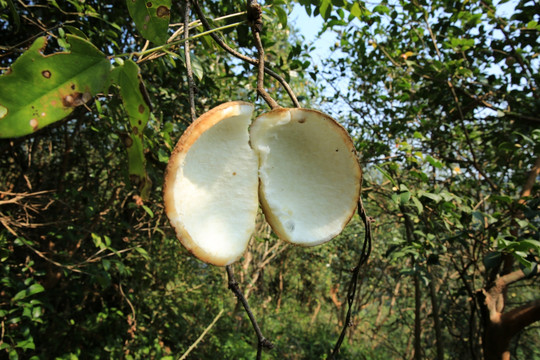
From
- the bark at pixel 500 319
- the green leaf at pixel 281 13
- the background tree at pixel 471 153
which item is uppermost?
the green leaf at pixel 281 13

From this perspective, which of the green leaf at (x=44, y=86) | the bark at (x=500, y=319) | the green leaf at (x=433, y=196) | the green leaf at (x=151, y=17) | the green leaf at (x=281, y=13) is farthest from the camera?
the bark at (x=500, y=319)

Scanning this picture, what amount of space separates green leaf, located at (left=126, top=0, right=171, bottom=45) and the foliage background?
278 millimetres

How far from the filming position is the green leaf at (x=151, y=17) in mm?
432

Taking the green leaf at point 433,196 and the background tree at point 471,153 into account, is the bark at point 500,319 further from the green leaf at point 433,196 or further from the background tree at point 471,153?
the green leaf at point 433,196

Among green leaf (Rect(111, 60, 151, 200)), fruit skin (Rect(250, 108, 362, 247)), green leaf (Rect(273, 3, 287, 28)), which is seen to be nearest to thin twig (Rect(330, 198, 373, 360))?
fruit skin (Rect(250, 108, 362, 247))

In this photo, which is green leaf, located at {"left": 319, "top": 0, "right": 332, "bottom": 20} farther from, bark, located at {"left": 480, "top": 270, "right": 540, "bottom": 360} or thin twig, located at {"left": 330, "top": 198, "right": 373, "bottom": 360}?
bark, located at {"left": 480, "top": 270, "right": 540, "bottom": 360}

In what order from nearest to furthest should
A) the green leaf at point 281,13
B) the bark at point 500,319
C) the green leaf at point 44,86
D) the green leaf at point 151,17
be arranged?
the green leaf at point 44,86
the green leaf at point 151,17
the green leaf at point 281,13
the bark at point 500,319

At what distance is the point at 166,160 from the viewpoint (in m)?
0.99

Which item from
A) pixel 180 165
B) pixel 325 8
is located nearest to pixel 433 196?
pixel 325 8

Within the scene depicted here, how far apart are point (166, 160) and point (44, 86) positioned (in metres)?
0.65

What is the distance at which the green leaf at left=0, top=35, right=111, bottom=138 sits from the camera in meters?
0.32

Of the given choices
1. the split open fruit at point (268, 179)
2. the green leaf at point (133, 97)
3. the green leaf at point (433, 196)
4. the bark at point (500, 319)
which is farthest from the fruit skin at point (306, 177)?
the bark at point (500, 319)

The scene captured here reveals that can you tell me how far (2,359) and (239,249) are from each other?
169 cm

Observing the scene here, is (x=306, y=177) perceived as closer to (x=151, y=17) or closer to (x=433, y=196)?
(x=151, y=17)
